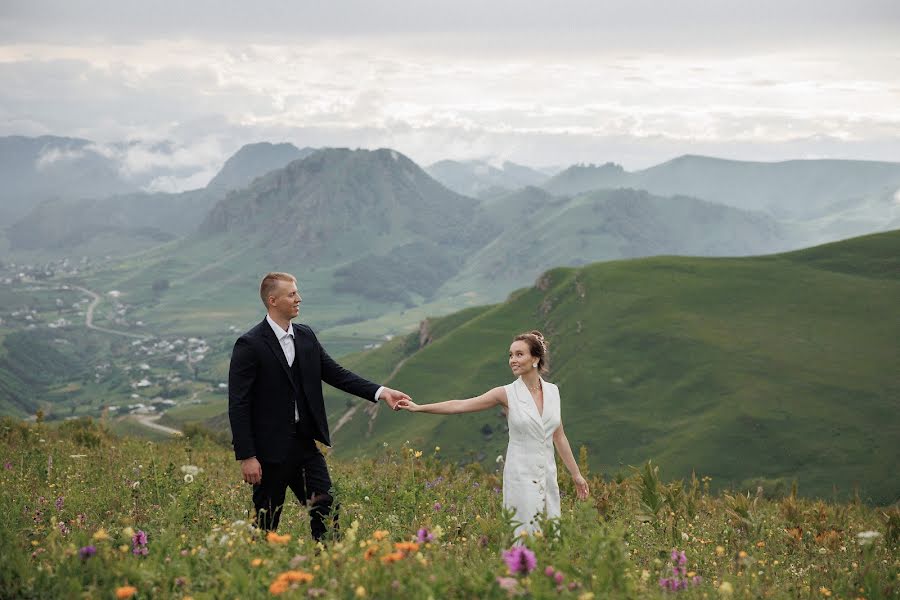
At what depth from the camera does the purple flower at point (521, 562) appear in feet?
18.1

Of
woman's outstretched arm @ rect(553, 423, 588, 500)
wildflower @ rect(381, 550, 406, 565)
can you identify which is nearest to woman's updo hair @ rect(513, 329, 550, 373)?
woman's outstretched arm @ rect(553, 423, 588, 500)

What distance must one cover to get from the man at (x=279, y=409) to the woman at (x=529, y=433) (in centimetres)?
165

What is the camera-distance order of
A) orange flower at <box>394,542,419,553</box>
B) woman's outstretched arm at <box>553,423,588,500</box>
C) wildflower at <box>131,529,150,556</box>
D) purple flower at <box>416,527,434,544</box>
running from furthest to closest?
1. woman's outstretched arm at <box>553,423,588,500</box>
2. wildflower at <box>131,529,150,556</box>
3. purple flower at <box>416,527,434,544</box>
4. orange flower at <box>394,542,419,553</box>

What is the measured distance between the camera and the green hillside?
101062 millimetres

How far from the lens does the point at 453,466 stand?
650 inches

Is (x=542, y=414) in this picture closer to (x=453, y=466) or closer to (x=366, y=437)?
(x=453, y=466)

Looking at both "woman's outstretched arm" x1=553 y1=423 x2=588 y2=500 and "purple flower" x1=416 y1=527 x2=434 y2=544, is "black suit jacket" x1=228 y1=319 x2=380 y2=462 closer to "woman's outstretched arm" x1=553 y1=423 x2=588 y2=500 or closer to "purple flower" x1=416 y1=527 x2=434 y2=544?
"woman's outstretched arm" x1=553 y1=423 x2=588 y2=500

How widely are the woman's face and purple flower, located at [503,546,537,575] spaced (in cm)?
371

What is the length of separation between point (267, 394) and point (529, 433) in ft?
9.92

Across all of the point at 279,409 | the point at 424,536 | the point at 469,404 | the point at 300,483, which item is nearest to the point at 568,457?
the point at 469,404

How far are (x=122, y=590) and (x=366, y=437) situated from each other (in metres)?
145

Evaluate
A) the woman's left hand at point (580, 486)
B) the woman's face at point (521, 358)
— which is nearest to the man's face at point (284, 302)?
the woman's face at point (521, 358)

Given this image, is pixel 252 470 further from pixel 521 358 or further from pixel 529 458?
pixel 521 358

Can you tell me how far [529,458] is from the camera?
902 cm
